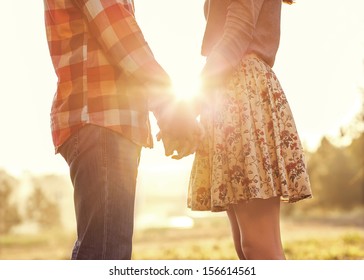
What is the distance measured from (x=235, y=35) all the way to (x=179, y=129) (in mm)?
543

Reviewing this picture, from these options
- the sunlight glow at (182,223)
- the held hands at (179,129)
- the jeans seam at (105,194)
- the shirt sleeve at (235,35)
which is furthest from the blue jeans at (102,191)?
the sunlight glow at (182,223)

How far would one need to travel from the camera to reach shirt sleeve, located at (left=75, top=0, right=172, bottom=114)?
4.88 feet

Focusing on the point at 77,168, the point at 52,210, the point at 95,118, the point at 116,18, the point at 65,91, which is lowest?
the point at 77,168

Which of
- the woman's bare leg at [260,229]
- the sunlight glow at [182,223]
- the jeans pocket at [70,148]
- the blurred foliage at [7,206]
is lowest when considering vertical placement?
the woman's bare leg at [260,229]

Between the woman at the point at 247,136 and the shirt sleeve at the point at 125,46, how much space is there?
40 centimetres

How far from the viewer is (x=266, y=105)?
6.27ft

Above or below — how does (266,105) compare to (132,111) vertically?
above

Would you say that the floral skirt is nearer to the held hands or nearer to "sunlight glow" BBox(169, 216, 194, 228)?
the held hands

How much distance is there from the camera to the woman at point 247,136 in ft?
5.87

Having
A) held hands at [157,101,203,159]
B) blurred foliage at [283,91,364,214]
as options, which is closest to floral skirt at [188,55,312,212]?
held hands at [157,101,203,159]

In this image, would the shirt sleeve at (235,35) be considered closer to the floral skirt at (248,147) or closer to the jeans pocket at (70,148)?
the floral skirt at (248,147)

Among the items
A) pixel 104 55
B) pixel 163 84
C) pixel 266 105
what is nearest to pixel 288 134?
pixel 266 105

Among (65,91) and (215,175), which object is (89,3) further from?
(215,175)

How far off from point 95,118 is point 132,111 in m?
0.12
